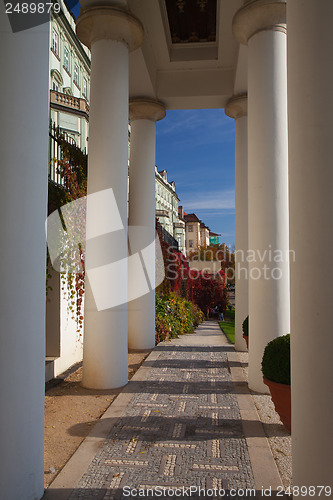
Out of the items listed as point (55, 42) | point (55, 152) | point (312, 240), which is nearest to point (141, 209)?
point (55, 152)

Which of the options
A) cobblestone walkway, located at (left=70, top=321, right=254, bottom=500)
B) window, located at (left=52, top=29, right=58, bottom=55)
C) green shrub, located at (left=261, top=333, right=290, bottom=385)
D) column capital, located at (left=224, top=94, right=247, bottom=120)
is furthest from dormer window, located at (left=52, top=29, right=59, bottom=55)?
green shrub, located at (left=261, top=333, right=290, bottom=385)

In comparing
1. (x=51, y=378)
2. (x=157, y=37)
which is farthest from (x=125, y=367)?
(x=157, y=37)

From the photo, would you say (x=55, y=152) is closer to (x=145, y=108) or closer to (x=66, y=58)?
(x=145, y=108)

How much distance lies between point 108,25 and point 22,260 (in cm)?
507

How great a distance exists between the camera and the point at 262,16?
6148 millimetres

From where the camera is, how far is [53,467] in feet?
12.6

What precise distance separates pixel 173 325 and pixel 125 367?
613 cm

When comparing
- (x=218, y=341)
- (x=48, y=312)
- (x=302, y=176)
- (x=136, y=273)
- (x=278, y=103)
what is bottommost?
(x=218, y=341)

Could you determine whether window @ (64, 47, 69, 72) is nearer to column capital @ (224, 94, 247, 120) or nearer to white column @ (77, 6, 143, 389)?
column capital @ (224, 94, 247, 120)

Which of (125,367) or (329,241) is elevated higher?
(329,241)

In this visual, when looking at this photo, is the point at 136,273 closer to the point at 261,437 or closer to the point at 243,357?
the point at 243,357

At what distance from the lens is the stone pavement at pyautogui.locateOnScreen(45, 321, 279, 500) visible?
11.4 feet

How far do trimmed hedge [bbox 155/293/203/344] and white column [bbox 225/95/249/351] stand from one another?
8.14 feet

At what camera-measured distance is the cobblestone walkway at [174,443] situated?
3529 mm
